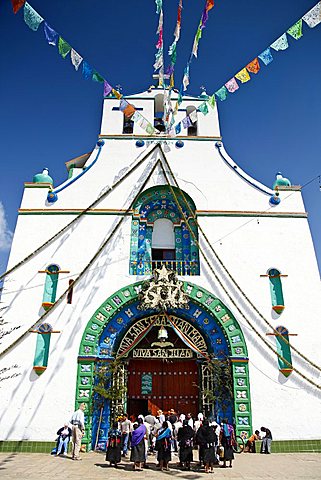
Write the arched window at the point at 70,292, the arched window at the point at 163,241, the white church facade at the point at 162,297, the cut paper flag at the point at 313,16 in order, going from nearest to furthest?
the cut paper flag at the point at 313,16 → the white church facade at the point at 162,297 → the arched window at the point at 70,292 → the arched window at the point at 163,241

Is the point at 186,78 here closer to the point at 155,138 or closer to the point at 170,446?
the point at 155,138

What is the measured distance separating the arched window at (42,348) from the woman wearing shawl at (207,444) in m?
5.11

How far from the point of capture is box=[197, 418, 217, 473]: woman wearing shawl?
27.5 feet

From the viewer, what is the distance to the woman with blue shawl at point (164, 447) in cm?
847

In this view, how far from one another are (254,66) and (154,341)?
875 centimetres

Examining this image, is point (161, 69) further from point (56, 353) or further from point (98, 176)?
point (56, 353)

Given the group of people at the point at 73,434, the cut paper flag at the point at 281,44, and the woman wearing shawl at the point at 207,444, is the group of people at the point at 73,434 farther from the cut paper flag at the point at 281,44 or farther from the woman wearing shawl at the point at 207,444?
the cut paper flag at the point at 281,44

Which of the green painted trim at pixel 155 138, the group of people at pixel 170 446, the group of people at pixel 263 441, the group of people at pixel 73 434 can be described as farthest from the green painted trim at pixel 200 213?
the group of people at pixel 170 446

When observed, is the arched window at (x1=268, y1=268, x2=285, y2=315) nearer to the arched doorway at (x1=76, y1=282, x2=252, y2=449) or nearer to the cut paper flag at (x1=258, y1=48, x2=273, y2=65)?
the arched doorway at (x1=76, y1=282, x2=252, y2=449)

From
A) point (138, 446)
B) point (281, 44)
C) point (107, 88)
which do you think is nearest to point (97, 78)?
point (107, 88)

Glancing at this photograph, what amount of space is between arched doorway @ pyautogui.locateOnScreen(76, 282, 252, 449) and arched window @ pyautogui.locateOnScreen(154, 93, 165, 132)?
707 centimetres

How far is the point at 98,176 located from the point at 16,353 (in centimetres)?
662

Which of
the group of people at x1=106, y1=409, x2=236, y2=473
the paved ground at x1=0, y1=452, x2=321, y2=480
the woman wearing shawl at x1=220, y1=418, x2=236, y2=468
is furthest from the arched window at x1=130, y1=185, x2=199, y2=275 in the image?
the paved ground at x1=0, y1=452, x2=321, y2=480

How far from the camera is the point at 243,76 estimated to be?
36.3ft
